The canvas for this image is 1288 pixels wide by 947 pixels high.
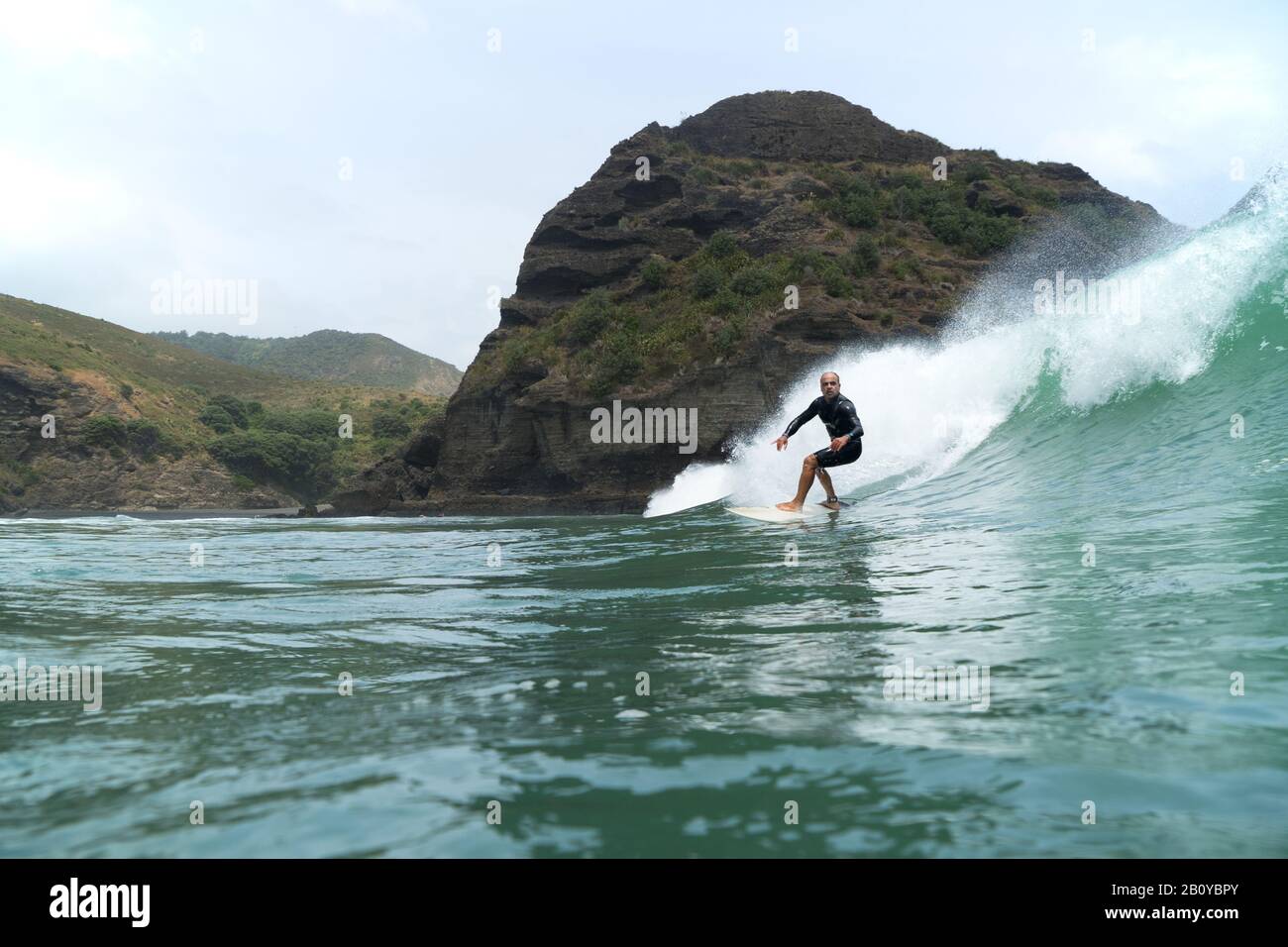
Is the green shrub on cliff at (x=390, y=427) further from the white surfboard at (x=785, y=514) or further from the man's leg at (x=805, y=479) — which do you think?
the man's leg at (x=805, y=479)

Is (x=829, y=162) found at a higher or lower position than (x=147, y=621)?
higher

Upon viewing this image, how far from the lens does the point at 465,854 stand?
7.78 feet

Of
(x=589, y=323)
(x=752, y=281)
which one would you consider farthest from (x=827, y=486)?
(x=589, y=323)

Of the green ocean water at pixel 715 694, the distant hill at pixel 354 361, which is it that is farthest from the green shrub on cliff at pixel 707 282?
the distant hill at pixel 354 361

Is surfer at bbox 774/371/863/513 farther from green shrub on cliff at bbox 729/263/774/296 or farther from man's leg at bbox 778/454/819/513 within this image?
green shrub on cliff at bbox 729/263/774/296

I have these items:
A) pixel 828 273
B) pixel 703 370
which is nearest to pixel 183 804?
pixel 703 370

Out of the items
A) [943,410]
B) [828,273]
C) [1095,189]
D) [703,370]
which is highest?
[1095,189]

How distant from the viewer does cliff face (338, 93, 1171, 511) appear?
129 ft

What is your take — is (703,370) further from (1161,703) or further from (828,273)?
(1161,703)

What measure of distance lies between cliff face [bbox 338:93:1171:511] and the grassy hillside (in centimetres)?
3388

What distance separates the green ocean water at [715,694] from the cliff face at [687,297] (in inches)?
1138

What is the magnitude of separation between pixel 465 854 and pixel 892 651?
252 centimetres

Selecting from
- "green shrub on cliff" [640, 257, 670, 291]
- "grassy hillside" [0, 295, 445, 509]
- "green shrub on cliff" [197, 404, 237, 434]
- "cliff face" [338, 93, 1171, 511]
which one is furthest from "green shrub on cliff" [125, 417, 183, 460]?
"green shrub on cliff" [640, 257, 670, 291]
